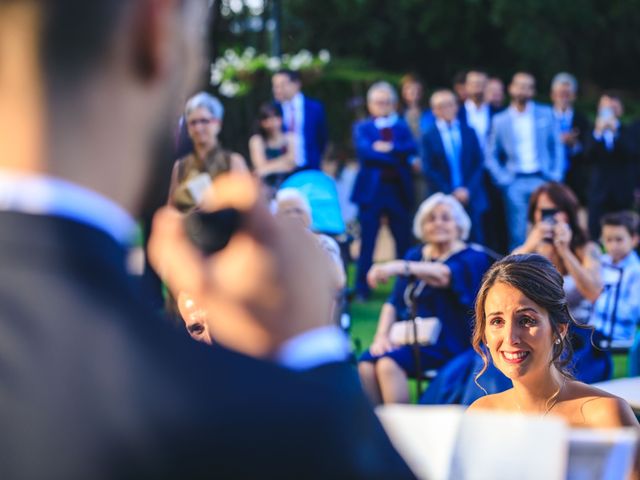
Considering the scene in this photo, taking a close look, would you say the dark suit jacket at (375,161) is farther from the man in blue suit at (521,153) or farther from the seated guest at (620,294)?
the seated guest at (620,294)

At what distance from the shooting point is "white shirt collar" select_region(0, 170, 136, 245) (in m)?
0.87

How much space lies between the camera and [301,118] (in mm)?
10617

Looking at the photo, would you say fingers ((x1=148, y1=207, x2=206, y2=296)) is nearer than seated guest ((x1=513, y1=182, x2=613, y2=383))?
Yes

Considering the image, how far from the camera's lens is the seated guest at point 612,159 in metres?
12.1

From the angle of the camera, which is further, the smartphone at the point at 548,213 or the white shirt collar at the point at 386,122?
the white shirt collar at the point at 386,122

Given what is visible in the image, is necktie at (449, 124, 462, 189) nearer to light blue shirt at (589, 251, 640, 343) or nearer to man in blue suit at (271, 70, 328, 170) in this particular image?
man in blue suit at (271, 70, 328, 170)

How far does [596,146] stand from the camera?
480 inches

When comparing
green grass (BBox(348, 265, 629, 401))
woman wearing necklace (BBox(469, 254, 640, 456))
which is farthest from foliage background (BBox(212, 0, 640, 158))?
woman wearing necklace (BBox(469, 254, 640, 456))

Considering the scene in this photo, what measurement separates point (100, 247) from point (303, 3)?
110 feet

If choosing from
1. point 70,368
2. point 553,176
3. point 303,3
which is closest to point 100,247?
point 70,368

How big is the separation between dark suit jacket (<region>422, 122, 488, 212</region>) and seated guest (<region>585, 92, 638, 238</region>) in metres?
1.78

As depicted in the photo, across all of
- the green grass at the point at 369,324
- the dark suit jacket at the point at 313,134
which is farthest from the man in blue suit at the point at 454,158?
the green grass at the point at 369,324

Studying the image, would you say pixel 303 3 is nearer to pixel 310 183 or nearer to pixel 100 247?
pixel 310 183

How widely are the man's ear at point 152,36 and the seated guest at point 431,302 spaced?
5.84m
